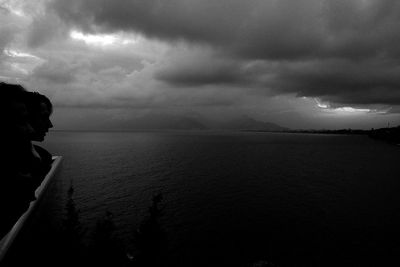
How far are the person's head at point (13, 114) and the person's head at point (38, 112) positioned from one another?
14.7 ft

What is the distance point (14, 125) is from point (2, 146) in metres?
1.64

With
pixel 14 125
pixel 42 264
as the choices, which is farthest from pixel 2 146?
pixel 42 264

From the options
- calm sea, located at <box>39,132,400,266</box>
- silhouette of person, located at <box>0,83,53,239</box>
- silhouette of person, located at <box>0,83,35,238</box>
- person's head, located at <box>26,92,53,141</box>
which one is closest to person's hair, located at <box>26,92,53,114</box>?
person's head, located at <box>26,92,53,141</box>

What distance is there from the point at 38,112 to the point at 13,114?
6.67m

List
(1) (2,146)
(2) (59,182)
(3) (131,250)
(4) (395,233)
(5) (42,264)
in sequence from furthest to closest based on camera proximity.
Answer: (2) (59,182), (4) (395,233), (3) (131,250), (5) (42,264), (1) (2,146)

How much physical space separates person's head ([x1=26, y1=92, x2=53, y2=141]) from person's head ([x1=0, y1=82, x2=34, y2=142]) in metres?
4.48

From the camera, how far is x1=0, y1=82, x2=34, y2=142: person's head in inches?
646

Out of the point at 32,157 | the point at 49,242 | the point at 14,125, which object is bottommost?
the point at 49,242

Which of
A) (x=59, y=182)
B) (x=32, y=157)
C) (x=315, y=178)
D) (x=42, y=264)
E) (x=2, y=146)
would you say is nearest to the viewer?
(x=2, y=146)

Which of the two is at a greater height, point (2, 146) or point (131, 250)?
point (2, 146)

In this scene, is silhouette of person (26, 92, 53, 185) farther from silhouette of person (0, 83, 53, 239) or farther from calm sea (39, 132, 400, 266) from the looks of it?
calm sea (39, 132, 400, 266)

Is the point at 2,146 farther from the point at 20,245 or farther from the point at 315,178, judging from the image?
the point at 315,178

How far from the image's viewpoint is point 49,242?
33344 millimetres

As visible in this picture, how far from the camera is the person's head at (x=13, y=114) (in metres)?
16.4
